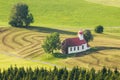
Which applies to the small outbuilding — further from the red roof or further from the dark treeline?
the dark treeline

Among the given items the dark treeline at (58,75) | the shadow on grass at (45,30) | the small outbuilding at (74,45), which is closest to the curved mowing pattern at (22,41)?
the shadow on grass at (45,30)

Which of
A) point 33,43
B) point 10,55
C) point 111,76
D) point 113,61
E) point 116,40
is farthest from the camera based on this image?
point 116,40

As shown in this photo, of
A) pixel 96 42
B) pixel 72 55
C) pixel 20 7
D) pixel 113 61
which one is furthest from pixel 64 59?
pixel 20 7

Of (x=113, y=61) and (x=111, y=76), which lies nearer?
(x=111, y=76)

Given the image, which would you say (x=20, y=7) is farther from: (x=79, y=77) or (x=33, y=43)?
(x=79, y=77)

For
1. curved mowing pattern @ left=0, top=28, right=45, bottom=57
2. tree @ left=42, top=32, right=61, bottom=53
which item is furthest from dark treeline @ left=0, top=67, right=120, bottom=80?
curved mowing pattern @ left=0, top=28, right=45, bottom=57
